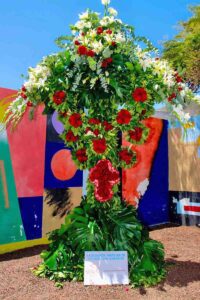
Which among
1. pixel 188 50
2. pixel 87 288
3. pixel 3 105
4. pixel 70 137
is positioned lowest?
pixel 87 288

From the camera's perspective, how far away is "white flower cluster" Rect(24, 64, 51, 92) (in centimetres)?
387

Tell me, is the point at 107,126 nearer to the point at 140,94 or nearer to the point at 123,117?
the point at 123,117

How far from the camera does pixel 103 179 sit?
12.6 feet

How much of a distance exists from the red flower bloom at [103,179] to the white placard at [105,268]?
23.3 inches

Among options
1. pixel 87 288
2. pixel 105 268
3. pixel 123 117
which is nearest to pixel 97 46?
pixel 123 117

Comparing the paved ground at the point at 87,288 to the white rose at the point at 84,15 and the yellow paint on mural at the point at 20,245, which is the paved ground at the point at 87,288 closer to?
the yellow paint on mural at the point at 20,245

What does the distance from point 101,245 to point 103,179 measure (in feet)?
2.48

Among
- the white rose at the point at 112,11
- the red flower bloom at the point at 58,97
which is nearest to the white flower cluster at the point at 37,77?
the red flower bloom at the point at 58,97

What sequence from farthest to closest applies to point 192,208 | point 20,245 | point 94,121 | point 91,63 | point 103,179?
point 192,208
point 20,245
point 94,121
point 103,179
point 91,63

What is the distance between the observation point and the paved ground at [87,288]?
3.57 meters

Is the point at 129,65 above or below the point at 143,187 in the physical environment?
above

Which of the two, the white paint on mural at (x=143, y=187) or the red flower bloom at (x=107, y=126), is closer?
the red flower bloom at (x=107, y=126)

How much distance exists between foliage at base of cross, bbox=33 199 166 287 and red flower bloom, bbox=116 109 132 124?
0.96 m

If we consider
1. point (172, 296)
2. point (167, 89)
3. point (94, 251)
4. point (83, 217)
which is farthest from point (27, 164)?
point (172, 296)
